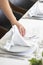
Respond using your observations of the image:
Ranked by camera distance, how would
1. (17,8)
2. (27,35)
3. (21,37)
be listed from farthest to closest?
(17,8) → (27,35) → (21,37)

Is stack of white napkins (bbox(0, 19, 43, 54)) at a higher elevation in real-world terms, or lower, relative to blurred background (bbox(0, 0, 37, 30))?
higher

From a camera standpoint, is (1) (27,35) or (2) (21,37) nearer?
(2) (21,37)

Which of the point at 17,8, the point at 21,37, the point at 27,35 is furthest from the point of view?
the point at 17,8

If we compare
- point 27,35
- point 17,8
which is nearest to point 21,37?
point 27,35

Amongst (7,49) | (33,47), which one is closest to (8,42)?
(7,49)

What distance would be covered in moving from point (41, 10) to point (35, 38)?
635 mm

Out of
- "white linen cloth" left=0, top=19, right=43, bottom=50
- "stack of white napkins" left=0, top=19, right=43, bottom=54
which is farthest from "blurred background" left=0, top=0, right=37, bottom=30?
"stack of white napkins" left=0, top=19, right=43, bottom=54

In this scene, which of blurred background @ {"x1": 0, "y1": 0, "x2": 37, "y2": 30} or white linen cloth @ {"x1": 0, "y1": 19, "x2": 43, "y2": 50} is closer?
white linen cloth @ {"x1": 0, "y1": 19, "x2": 43, "y2": 50}

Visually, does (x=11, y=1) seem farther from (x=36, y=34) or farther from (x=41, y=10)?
(x=36, y=34)

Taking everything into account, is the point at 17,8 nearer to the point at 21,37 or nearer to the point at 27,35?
the point at 27,35

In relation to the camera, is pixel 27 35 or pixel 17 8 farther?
pixel 17 8

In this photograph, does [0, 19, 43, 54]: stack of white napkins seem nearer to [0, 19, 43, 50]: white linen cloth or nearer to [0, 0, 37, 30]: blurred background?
[0, 19, 43, 50]: white linen cloth

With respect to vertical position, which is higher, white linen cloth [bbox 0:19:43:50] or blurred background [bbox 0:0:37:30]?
white linen cloth [bbox 0:19:43:50]

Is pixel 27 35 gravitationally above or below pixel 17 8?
above
